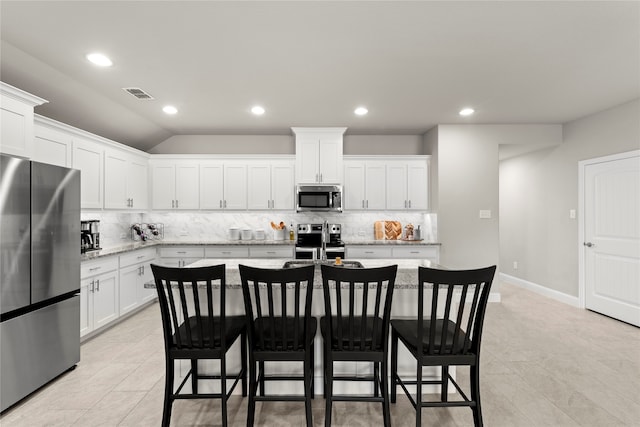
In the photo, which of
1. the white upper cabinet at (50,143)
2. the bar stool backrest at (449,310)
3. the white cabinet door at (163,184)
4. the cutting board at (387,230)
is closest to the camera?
the bar stool backrest at (449,310)

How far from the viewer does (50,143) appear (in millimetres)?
3289

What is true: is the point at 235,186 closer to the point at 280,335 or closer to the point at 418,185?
the point at 418,185

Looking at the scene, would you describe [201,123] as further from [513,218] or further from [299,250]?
[513,218]

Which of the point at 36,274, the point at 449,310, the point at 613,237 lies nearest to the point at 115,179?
the point at 36,274

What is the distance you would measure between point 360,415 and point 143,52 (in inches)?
128

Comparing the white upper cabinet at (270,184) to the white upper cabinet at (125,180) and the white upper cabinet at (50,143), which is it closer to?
the white upper cabinet at (125,180)

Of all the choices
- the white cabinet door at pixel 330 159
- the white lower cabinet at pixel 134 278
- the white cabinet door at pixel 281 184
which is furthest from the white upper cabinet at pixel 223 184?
the white cabinet door at pixel 330 159

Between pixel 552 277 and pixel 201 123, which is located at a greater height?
pixel 201 123

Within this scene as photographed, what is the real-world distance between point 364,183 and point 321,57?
2723 mm

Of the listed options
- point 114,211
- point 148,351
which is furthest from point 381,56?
point 114,211

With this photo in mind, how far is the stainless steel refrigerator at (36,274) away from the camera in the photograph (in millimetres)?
2254

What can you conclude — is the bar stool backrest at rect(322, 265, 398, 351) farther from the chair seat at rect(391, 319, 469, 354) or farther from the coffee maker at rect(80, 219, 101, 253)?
the coffee maker at rect(80, 219, 101, 253)

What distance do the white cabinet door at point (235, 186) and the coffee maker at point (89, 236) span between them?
1.80 metres

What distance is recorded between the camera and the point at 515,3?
2.08 meters
